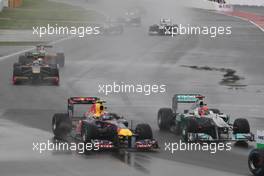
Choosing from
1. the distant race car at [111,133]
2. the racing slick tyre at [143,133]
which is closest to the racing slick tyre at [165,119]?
the distant race car at [111,133]

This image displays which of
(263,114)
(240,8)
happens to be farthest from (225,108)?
(240,8)

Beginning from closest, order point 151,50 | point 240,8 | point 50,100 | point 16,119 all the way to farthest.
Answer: point 16,119 < point 50,100 < point 151,50 < point 240,8

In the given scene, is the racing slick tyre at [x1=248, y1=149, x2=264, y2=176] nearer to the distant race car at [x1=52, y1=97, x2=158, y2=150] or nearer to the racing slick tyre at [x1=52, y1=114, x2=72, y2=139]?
the distant race car at [x1=52, y1=97, x2=158, y2=150]

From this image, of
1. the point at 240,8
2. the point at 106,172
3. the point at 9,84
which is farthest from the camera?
the point at 240,8

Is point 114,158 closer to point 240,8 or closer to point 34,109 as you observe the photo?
point 34,109

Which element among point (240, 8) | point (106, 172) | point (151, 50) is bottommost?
point (106, 172)

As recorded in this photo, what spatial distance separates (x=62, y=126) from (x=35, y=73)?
16.5 meters

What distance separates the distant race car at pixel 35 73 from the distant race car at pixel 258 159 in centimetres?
2192

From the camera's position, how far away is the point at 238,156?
80.6 feet

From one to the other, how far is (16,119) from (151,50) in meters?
35.3

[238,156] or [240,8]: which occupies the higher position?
[240,8]

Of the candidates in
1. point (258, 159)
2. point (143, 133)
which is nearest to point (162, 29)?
point (143, 133)

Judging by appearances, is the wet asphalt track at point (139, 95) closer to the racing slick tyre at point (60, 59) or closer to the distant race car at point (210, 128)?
the distant race car at point (210, 128)

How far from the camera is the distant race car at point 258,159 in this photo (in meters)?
21.2
